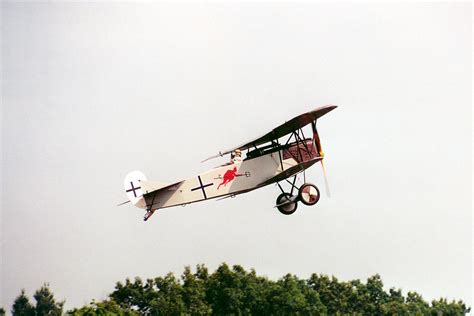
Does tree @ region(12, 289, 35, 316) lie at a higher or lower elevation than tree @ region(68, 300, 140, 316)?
higher

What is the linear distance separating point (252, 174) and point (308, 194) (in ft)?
6.90

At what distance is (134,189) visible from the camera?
27.4 metres

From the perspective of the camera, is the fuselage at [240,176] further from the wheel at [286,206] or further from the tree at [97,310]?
the tree at [97,310]

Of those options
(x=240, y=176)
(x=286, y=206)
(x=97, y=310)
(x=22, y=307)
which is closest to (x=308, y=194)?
(x=286, y=206)

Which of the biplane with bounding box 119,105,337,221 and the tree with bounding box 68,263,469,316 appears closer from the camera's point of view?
the biplane with bounding box 119,105,337,221

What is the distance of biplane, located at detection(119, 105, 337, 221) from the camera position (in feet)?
88.5

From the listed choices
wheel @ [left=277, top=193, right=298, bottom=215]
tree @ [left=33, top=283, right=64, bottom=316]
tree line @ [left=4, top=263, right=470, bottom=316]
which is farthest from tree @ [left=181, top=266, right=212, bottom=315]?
wheel @ [left=277, top=193, right=298, bottom=215]

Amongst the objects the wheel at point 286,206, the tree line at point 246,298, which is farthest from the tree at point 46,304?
the wheel at point 286,206

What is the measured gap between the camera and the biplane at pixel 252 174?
2697 cm

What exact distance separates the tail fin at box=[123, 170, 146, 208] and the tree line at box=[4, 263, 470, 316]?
3761 cm

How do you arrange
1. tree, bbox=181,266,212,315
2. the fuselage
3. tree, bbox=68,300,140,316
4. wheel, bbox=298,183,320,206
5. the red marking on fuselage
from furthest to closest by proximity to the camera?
tree, bbox=181,266,212,315 → tree, bbox=68,300,140,316 → wheel, bbox=298,183,320,206 → the red marking on fuselage → the fuselage

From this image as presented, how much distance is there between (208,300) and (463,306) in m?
38.1

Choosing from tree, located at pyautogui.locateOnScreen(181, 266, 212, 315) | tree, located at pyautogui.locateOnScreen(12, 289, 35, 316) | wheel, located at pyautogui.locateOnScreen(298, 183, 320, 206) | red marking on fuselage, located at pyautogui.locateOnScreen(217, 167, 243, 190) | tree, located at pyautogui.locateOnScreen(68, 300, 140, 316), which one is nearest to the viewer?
red marking on fuselage, located at pyautogui.locateOnScreen(217, 167, 243, 190)

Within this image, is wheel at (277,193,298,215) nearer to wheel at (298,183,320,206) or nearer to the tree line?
wheel at (298,183,320,206)
